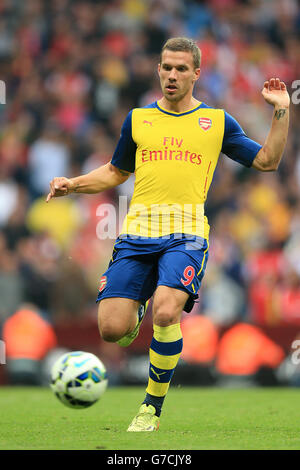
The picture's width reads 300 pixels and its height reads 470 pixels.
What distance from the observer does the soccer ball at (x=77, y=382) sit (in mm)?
6340

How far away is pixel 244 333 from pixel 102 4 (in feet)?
27.3

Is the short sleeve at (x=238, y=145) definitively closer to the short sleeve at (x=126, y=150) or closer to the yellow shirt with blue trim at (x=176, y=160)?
the yellow shirt with blue trim at (x=176, y=160)

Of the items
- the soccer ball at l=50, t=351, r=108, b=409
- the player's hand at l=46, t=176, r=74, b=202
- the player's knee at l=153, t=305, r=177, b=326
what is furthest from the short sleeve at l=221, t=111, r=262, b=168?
the soccer ball at l=50, t=351, r=108, b=409

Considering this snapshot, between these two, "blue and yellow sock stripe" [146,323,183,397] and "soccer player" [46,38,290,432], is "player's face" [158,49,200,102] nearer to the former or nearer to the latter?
"soccer player" [46,38,290,432]

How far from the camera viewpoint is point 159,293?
6.06m

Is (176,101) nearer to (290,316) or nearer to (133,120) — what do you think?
(133,120)

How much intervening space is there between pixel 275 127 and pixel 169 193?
34.5 inches

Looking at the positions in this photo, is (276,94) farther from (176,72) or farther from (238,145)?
(176,72)

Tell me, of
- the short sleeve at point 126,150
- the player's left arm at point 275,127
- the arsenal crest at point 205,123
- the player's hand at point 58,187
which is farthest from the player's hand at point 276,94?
the player's hand at point 58,187

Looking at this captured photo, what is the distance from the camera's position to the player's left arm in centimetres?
640

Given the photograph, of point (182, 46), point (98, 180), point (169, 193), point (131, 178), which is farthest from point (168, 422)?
point (131, 178)

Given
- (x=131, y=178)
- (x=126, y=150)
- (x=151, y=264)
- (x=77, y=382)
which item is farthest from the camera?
(x=131, y=178)

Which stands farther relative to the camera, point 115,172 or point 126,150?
point 115,172

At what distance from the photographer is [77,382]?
6344 mm
